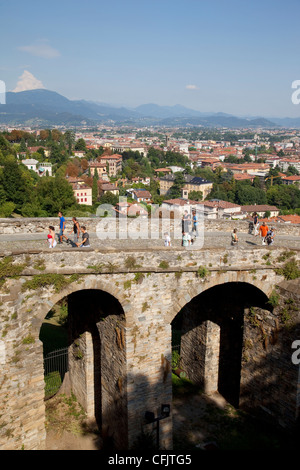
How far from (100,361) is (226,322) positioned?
480 cm

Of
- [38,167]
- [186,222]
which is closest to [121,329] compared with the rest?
[186,222]

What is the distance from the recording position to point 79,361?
45.4 feet

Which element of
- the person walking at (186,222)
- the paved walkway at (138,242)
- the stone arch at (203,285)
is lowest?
the stone arch at (203,285)

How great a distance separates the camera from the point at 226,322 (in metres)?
14.6

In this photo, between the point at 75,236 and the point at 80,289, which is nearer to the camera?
the point at 80,289

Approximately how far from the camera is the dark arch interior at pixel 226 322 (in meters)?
14.0

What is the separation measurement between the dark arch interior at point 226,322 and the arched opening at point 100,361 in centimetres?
402

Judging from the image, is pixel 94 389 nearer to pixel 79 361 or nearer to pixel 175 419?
pixel 79 361

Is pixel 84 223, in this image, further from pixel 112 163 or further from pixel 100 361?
pixel 112 163

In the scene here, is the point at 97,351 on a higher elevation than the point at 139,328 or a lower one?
lower

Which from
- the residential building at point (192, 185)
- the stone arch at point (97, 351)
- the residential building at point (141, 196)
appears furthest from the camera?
the residential building at point (192, 185)

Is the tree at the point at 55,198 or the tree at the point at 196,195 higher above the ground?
the tree at the point at 55,198

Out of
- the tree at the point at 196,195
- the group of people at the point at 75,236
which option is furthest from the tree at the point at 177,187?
the group of people at the point at 75,236

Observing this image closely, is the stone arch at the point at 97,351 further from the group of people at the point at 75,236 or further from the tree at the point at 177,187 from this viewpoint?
the tree at the point at 177,187
